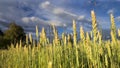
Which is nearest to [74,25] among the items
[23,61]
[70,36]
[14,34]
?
[70,36]

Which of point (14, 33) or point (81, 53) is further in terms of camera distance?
point (14, 33)

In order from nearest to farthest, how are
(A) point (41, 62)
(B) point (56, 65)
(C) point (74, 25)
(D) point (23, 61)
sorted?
(C) point (74, 25) < (B) point (56, 65) < (A) point (41, 62) < (D) point (23, 61)

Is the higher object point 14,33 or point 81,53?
point 14,33

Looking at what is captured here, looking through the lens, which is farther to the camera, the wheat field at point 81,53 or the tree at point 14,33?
the tree at point 14,33

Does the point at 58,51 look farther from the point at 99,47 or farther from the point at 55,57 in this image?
the point at 99,47

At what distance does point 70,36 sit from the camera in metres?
5.83

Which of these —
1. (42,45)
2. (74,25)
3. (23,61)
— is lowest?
(23,61)

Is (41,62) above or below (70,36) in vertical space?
below

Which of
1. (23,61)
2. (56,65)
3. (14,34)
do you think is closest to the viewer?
(56,65)

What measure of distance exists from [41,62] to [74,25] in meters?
2.08

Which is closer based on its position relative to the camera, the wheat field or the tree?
the wheat field

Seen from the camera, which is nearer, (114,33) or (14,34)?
(114,33)

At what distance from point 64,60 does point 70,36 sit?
58 cm

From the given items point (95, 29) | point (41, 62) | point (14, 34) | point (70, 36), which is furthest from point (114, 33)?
point (14, 34)
